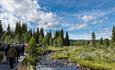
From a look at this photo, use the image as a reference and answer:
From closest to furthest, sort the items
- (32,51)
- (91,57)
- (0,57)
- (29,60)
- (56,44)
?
(0,57)
(29,60)
(32,51)
(91,57)
(56,44)

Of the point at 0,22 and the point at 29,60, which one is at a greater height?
the point at 0,22

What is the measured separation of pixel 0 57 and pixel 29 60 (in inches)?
315

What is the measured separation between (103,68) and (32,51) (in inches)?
695

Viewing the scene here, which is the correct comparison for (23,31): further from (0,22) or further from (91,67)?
(91,67)

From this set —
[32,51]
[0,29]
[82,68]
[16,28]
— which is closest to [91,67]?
[82,68]

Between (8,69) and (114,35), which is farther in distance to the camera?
(114,35)

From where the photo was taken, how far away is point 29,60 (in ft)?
131

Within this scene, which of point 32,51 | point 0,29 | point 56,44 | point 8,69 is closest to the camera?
point 8,69

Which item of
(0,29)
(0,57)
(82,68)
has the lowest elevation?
(82,68)

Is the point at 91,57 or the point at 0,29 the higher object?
the point at 0,29

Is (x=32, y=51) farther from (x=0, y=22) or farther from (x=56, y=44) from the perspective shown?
(x=56, y=44)

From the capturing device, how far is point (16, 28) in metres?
179

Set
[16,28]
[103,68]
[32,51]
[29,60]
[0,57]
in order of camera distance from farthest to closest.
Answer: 1. [16,28]
2. [103,68]
3. [32,51]
4. [29,60]
5. [0,57]

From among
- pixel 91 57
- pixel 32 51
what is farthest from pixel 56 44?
pixel 32 51
